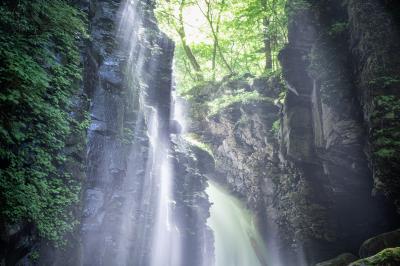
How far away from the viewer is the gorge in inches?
251

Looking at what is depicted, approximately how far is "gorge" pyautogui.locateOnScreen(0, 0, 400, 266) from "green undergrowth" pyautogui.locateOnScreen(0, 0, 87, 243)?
28 mm

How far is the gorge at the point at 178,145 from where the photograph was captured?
637 cm

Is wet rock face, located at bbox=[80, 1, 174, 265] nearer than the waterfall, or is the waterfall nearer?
wet rock face, located at bbox=[80, 1, 174, 265]

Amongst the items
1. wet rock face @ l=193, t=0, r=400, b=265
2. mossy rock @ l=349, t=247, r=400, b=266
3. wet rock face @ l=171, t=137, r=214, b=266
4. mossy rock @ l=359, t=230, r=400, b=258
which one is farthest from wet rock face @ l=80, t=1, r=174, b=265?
mossy rock @ l=359, t=230, r=400, b=258

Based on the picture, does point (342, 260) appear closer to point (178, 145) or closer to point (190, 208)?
point (190, 208)

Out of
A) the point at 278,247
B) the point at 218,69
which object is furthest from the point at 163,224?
the point at 218,69

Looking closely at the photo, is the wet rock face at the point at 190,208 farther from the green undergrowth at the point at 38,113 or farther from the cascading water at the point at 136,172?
the green undergrowth at the point at 38,113

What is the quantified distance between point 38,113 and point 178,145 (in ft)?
32.9

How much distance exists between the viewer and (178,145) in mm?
16203

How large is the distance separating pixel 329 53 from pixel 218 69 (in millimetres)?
16116

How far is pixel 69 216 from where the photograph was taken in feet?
23.5

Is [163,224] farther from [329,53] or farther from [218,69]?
[218,69]

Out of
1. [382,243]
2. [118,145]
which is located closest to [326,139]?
[382,243]

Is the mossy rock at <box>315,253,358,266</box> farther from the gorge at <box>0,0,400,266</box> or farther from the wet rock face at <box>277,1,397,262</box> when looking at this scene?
the wet rock face at <box>277,1,397,262</box>
